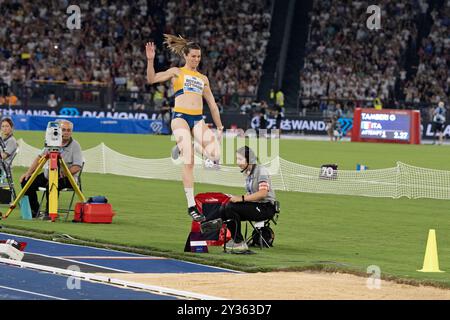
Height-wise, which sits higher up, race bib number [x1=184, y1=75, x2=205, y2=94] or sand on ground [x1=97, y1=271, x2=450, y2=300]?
race bib number [x1=184, y1=75, x2=205, y2=94]

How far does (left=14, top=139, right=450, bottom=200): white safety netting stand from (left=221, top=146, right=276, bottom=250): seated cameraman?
1064 cm

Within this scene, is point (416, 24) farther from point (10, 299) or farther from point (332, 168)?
point (10, 299)

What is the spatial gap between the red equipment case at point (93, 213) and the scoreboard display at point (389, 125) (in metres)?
33.1

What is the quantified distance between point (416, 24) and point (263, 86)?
10335 mm

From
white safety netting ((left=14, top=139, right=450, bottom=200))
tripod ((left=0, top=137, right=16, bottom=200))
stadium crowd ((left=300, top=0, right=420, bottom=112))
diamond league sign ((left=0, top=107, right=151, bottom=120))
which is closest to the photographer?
tripod ((left=0, top=137, right=16, bottom=200))

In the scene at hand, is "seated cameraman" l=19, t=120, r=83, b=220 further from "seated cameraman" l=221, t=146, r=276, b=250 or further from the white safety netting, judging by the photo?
the white safety netting

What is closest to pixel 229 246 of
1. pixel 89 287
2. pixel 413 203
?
pixel 89 287

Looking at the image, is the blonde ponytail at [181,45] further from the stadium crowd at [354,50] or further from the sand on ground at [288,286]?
the stadium crowd at [354,50]

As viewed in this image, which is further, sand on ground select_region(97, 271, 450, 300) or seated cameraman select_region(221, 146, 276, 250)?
seated cameraman select_region(221, 146, 276, 250)

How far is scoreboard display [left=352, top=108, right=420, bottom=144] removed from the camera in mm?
50500

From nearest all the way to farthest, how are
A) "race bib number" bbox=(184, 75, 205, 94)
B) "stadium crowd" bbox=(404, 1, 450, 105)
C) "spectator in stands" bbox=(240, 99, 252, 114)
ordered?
"race bib number" bbox=(184, 75, 205, 94) → "spectator in stands" bbox=(240, 99, 252, 114) → "stadium crowd" bbox=(404, 1, 450, 105)

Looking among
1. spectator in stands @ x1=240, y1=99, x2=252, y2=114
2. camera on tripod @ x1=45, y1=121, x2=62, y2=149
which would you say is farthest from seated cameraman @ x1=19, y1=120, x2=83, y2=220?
spectator in stands @ x1=240, y1=99, x2=252, y2=114

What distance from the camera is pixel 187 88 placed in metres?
15.4

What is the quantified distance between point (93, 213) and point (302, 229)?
3361mm
